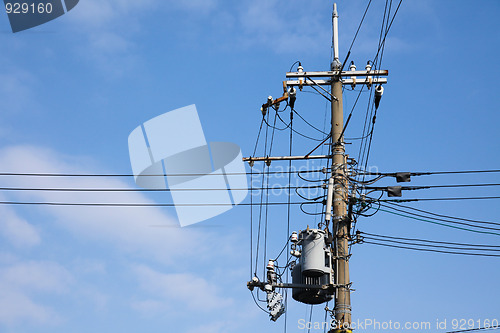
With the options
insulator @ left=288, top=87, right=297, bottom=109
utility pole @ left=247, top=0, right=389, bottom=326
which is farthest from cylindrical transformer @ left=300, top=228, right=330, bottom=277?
insulator @ left=288, top=87, right=297, bottom=109

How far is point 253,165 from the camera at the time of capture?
64.9ft

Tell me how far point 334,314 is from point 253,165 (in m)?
6.21

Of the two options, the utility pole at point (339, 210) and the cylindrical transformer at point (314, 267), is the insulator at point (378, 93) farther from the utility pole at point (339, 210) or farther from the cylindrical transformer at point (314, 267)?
the cylindrical transformer at point (314, 267)

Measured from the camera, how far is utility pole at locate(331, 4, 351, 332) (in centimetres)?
1489

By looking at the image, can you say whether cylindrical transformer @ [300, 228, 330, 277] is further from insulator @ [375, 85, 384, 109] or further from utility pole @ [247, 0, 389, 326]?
insulator @ [375, 85, 384, 109]

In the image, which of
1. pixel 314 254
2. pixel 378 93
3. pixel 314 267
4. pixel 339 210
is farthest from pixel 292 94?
pixel 314 267

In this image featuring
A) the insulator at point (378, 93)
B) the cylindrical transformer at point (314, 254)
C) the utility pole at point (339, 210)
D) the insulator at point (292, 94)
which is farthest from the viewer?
the insulator at point (292, 94)

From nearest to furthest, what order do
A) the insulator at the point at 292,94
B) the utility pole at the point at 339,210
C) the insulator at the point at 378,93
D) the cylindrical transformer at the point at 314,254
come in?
the utility pole at the point at 339,210 < the cylindrical transformer at the point at 314,254 < the insulator at the point at 378,93 < the insulator at the point at 292,94

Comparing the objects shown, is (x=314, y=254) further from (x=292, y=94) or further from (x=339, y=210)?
(x=292, y=94)

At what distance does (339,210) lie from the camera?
15945mm

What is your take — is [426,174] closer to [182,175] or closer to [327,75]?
[327,75]

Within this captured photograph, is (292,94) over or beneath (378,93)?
over

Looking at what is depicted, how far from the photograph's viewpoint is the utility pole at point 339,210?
14.9 m

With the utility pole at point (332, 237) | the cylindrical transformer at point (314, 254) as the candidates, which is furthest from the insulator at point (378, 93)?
the cylindrical transformer at point (314, 254)
